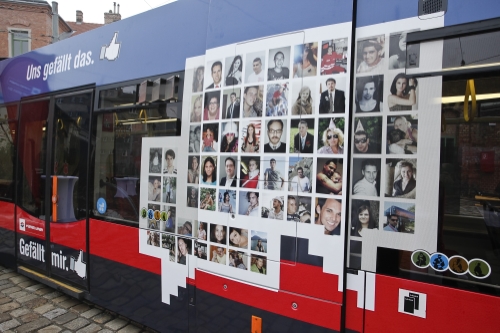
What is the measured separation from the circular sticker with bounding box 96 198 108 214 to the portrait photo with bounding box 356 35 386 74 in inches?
109

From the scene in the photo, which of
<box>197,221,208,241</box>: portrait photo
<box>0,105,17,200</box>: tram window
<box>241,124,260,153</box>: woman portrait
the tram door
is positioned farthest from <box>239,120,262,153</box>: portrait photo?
<box>0,105,17,200</box>: tram window

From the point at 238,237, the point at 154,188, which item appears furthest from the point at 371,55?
the point at 154,188

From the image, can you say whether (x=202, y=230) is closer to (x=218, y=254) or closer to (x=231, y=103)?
(x=218, y=254)

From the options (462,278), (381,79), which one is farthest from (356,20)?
(462,278)

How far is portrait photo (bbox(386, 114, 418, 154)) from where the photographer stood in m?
1.85

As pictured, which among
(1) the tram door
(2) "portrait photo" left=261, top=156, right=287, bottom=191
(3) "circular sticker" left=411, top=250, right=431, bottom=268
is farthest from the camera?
(1) the tram door

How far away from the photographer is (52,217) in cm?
413

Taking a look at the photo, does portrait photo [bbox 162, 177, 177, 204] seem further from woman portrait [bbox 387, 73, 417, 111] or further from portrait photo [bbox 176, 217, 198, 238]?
woman portrait [bbox 387, 73, 417, 111]

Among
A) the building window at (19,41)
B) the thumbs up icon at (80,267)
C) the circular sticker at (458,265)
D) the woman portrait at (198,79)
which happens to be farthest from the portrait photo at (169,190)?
the building window at (19,41)

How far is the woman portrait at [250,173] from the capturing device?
2400mm

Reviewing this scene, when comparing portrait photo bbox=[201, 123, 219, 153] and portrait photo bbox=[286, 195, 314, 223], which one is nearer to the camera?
portrait photo bbox=[286, 195, 314, 223]

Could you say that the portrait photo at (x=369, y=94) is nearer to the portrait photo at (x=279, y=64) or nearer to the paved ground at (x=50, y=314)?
the portrait photo at (x=279, y=64)

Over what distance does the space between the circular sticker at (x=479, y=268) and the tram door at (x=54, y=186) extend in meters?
3.47

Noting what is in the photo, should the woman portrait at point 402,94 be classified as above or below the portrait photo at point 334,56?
below
